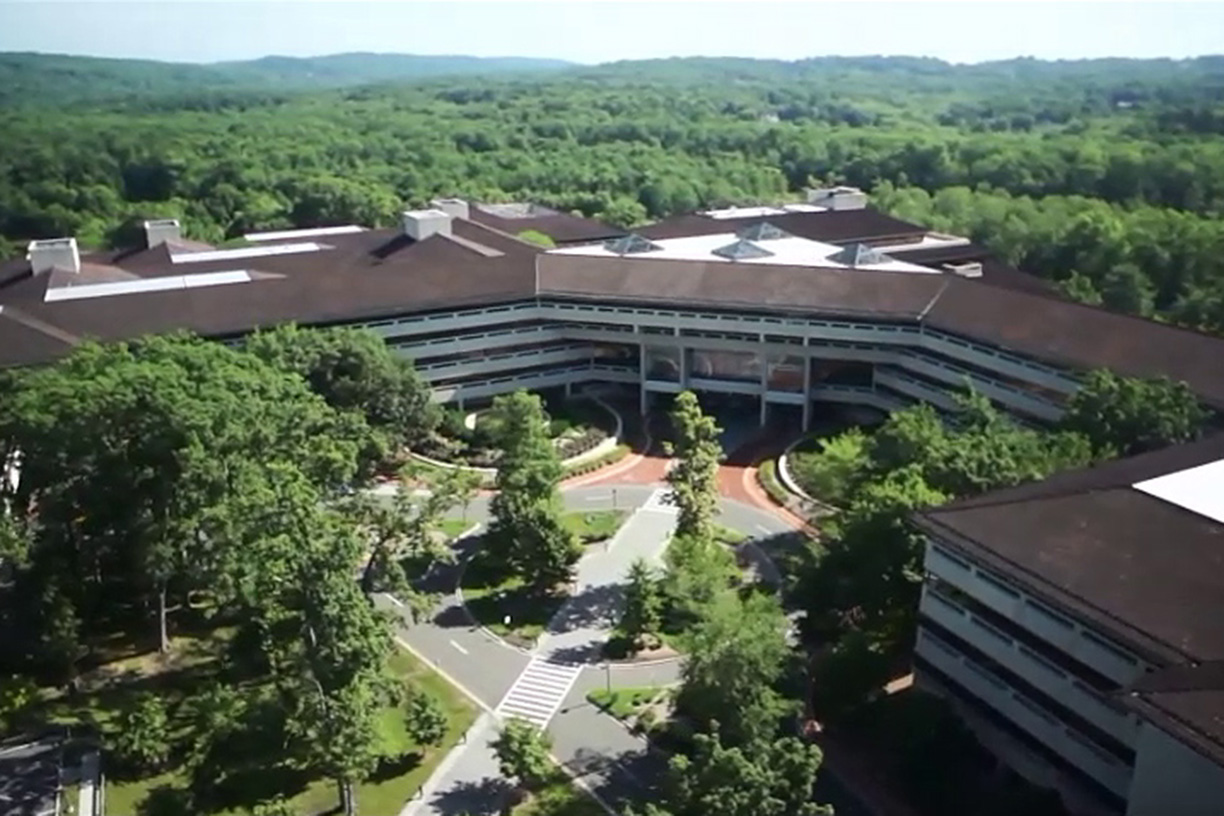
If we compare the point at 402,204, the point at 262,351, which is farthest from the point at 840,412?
the point at 402,204

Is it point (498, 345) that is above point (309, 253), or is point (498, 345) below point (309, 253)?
below

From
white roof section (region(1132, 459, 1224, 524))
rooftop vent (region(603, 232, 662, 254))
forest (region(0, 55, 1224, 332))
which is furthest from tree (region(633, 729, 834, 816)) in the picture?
forest (region(0, 55, 1224, 332))

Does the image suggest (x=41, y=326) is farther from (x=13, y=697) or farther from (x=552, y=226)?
(x=552, y=226)

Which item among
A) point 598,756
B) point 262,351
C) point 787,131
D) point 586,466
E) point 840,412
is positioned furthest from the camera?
point 787,131

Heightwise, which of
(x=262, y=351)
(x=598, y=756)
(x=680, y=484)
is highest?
(x=262, y=351)

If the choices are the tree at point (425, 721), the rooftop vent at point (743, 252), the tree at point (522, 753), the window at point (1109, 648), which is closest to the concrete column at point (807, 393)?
the rooftop vent at point (743, 252)

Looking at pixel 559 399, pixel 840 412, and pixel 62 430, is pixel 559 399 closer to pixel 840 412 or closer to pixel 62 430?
pixel 840 412

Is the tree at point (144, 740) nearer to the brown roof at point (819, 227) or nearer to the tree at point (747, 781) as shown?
the tree at point (747, 781)
